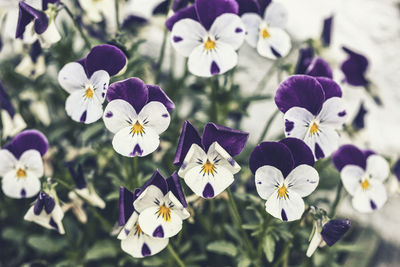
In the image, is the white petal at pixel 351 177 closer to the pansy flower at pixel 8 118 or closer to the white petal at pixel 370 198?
the white petal at pixel 370 198

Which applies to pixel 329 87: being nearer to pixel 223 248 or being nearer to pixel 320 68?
pixel 320 68

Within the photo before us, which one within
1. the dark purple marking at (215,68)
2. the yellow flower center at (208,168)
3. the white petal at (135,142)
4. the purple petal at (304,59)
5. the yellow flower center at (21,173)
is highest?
the dark purple marking at (215,68)

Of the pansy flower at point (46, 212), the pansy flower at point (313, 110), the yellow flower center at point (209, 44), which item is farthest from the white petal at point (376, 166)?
the pansy flower at point (46, 212)

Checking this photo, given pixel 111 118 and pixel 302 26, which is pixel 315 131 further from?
pixel 302 26

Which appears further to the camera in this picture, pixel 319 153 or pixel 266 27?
pixel 266 27

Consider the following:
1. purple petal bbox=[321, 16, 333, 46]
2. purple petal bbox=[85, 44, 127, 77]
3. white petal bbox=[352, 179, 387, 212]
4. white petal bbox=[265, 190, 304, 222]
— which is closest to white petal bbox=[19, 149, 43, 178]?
purple petal bbox=[85, 44, 127, 77]

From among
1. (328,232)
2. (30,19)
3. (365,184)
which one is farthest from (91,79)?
(365,184)
